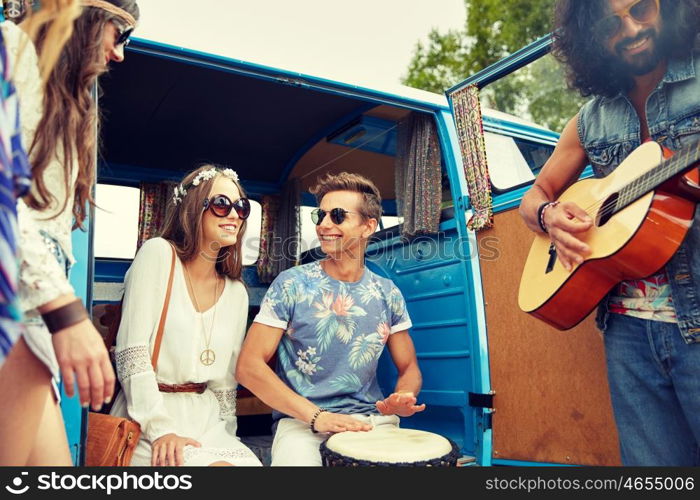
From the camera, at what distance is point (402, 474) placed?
73.2 inches

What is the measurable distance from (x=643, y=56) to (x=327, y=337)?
1805 millimetres

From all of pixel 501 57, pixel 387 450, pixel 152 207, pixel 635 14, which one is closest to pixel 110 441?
pixel 387 450

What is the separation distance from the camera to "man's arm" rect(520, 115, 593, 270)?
1898mm

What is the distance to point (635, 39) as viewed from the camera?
1715 mm

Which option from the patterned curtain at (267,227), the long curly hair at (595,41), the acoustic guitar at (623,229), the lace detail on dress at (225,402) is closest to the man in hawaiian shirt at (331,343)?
the lace detail on dress at (225,402)

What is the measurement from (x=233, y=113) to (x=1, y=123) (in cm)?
376

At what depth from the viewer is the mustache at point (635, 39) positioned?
170cm

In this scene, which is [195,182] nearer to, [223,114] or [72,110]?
[72,110]

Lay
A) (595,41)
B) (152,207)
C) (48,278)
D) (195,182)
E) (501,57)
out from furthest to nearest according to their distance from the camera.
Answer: (501,57)
(152,207)
(195,182)
(595,41)
(48,278)

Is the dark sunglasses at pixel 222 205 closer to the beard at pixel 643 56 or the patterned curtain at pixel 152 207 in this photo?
the beard at pixel 643 56

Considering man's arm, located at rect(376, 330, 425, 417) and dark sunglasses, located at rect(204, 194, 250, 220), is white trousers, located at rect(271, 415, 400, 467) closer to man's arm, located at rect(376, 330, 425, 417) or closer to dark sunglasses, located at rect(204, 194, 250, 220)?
man's arm, located at rect(376, 330, 425, 417)

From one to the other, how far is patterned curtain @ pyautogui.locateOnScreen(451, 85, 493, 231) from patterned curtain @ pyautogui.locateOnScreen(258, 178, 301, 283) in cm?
250

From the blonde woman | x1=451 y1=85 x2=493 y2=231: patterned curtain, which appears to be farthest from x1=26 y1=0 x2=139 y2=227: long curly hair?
x1=451 y1=85 x2=493 y2=231: patterned curtain

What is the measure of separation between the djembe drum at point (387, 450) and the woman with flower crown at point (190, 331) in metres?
0.49
